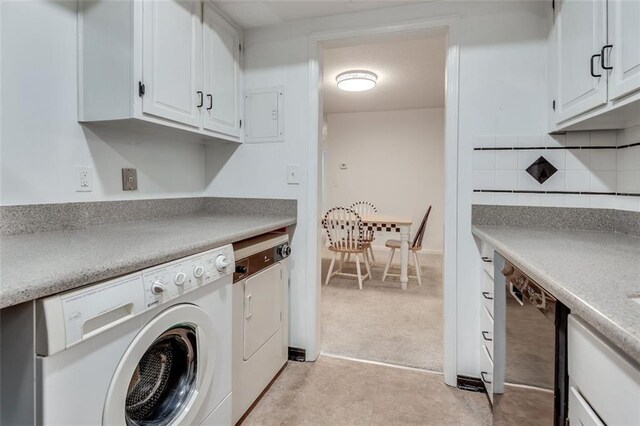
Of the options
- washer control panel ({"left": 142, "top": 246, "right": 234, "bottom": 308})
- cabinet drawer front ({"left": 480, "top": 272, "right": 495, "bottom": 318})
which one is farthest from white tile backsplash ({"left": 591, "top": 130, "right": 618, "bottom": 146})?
washer control panel ({"left": 142, "top": 246, "right": 234, "bottom": 308})

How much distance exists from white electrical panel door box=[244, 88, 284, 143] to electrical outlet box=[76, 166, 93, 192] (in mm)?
945

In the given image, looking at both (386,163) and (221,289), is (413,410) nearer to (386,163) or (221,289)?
(221,289)

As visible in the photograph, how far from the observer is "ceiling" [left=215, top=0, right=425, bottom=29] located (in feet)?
6.06

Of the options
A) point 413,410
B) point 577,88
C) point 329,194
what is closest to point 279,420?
point 413,410

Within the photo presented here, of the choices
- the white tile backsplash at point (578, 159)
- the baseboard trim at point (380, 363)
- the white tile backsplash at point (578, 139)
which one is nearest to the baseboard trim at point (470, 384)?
the baseboard trim at point (380, 363)

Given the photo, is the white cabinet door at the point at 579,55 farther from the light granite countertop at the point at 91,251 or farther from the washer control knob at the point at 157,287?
the washer control knob at the point at 157,287

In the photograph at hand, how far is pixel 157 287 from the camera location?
0.92m

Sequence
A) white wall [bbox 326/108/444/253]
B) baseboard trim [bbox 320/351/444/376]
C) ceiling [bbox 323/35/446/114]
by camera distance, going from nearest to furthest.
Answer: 1. baseboard trim [bbox 320/351/444/376]
2. ceiling [bbox 323/35/446/114]
3. white wall [bbox 326/108/444/253]

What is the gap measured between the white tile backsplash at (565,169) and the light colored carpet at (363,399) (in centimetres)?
106

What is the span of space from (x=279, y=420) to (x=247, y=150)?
62.0 inches

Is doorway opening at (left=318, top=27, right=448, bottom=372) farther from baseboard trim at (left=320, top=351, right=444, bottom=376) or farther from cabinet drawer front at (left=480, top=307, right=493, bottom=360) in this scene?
cabinet drawer front at (left=480, top=307, right=493, bottom=360)

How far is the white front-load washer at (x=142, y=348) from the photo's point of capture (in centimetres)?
69

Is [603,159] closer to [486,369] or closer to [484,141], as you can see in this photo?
[484,141]

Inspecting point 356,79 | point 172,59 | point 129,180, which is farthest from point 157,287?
point 356,79
